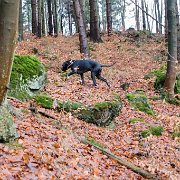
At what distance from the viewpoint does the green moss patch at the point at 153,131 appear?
9.31 meters

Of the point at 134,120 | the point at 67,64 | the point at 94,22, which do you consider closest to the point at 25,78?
the point at 134,120

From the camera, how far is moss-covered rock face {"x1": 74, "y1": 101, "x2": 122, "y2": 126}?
923 cm

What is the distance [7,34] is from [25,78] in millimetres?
5016

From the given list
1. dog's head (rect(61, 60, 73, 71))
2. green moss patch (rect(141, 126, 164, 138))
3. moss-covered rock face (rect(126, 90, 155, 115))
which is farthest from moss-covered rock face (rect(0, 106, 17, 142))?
dog's head (rect(61, 60, 73, 71))

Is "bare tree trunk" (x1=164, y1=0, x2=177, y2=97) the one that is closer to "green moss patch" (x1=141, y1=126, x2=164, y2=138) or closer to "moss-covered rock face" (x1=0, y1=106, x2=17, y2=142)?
"green moss patch" (x1=141, y1=126, x2=164, y2=138)

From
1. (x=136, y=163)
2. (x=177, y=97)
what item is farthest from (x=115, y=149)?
(x=177, y=97)

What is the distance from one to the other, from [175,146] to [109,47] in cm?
1677

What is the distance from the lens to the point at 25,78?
9.71 m

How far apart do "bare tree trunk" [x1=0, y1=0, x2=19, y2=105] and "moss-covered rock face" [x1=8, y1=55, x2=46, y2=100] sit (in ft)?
13.1

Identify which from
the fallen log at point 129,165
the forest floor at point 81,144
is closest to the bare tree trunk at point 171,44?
the forest floor at point 81,144

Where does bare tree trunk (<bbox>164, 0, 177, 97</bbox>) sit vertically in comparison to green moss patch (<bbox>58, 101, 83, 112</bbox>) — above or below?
above

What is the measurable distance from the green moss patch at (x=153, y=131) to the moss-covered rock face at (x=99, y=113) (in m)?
1.11

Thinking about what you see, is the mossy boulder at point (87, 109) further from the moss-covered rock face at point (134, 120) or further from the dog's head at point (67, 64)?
the dog's head at point (67, 64)

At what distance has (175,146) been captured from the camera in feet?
29.6
